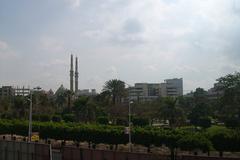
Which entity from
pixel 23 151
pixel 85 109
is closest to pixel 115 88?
pixel 85 109

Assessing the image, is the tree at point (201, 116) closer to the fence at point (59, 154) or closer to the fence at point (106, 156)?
the fence at point (59, 154)

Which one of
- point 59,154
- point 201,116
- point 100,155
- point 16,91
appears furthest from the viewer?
point 16,91

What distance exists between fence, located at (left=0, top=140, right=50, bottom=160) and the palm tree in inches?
2312

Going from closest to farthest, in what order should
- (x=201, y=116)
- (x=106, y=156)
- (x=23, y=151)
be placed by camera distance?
1. (x=106, y=156)
2. (x=23, y=151)
3. (x=201, y=116)

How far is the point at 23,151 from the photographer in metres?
33.1

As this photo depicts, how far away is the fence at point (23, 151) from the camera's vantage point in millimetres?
31303

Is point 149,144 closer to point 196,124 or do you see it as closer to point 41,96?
point 196,124

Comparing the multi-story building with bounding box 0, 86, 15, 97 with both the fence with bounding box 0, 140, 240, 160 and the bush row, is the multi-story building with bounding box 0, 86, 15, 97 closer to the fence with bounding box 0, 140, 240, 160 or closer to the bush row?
the bush row

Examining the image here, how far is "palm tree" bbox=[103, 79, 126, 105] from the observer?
93812 millimetres

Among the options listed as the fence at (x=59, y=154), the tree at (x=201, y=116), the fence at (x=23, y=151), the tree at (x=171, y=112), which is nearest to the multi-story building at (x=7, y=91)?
the tree at (x=201, y=116)

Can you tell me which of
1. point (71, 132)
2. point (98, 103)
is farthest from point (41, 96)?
point (71, 132)

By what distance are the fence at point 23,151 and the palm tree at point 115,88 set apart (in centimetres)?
5871

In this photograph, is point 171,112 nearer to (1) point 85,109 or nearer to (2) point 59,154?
(1) point 85,109

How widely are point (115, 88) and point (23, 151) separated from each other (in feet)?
201
